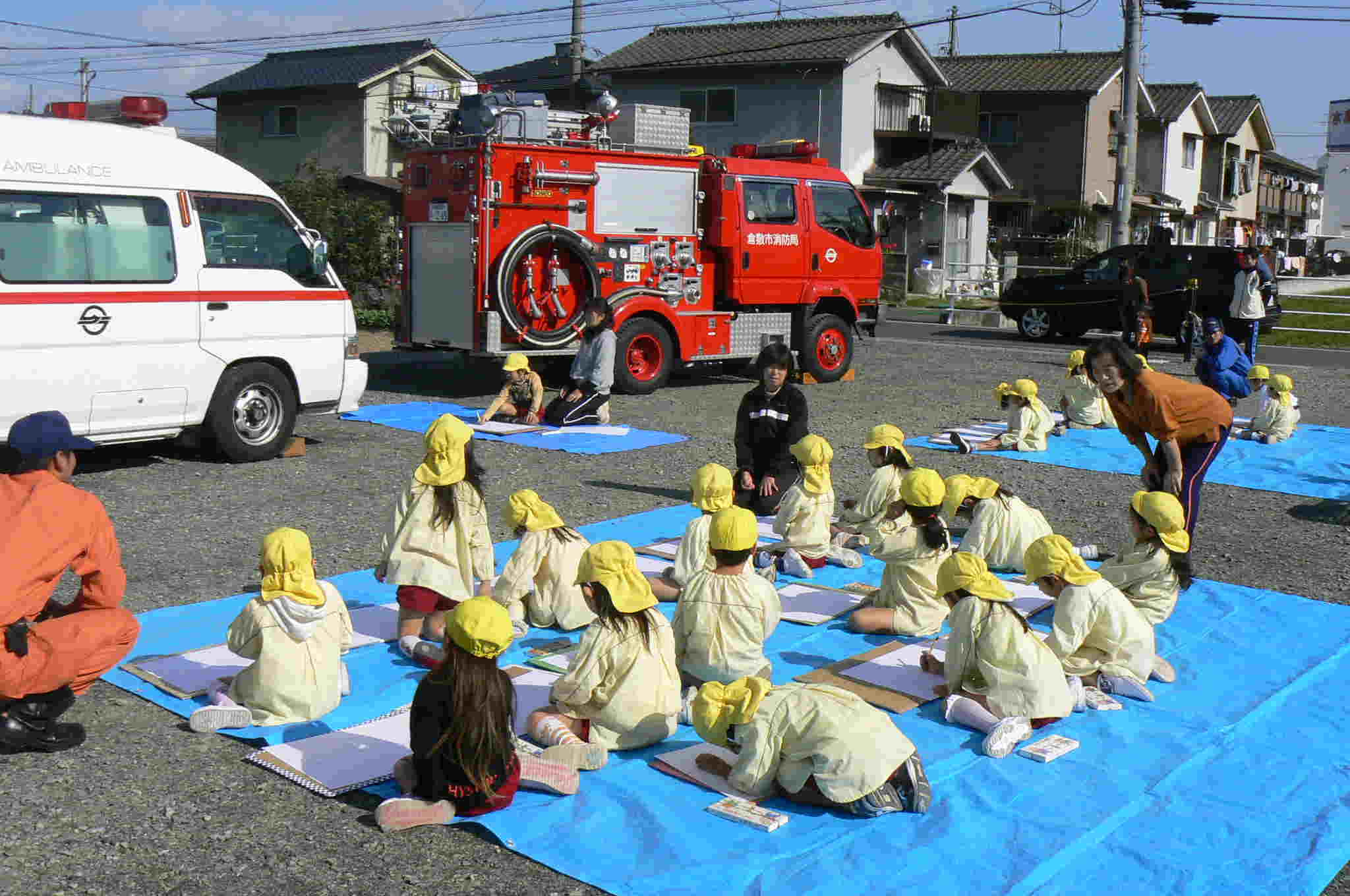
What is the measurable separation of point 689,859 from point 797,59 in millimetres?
33370

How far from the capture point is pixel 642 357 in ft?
51.6

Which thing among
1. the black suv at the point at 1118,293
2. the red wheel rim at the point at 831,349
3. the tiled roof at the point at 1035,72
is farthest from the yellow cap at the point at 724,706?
the tiled roof at the point at 1035,72

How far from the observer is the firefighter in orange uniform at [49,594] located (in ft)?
15.8

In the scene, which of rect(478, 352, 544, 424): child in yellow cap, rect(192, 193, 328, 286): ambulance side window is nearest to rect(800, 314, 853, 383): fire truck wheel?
rect(478, 352, 544, 424): child in yellow cap

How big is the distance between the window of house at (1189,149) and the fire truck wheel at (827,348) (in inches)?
1488

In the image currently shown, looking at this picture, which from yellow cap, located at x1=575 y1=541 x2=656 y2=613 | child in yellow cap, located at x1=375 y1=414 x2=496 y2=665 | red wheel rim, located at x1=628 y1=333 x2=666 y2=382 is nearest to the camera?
yellow cap, located at x1=575 y1=541 x2=656 y2=613

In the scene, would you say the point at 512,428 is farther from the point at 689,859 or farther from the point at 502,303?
the point at 689,859

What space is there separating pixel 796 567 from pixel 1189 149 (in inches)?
1911

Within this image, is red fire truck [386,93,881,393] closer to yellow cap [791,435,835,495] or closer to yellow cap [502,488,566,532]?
yellow cap [791,435,835,495]

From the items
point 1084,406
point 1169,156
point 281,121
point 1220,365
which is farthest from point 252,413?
point 1169,156

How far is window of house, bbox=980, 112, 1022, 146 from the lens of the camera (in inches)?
1672

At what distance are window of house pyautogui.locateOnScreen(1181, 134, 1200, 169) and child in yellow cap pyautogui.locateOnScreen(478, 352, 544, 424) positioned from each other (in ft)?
142

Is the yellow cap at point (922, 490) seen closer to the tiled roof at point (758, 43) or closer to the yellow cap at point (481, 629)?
the yellow cap at point (481, 629)

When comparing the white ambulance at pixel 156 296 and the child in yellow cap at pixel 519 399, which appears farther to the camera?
the child in yellow cap at pixel 519 399
